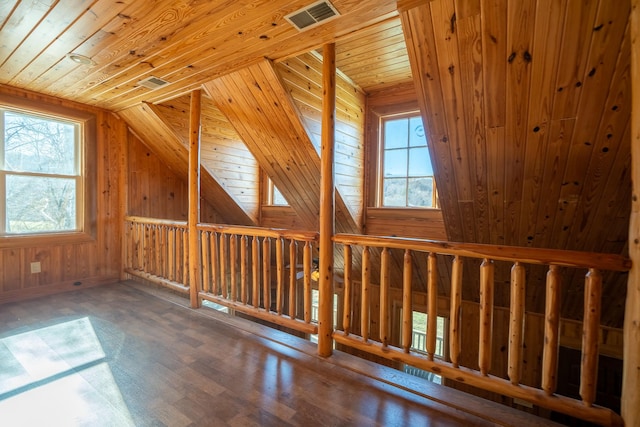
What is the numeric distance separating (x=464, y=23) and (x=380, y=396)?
6.81 ft

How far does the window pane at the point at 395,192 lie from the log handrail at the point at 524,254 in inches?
68.0

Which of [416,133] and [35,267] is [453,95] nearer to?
[416,133]

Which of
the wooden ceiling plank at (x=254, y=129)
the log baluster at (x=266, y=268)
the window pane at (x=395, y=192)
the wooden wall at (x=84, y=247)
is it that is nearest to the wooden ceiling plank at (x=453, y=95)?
the window pane at (x=395, y=192)

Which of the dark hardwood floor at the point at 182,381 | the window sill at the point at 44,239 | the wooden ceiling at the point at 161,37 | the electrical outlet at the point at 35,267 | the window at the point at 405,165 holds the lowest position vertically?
the dark hardwood floor at the point at 182,381

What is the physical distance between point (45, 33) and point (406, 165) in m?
3.31

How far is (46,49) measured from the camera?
2.33 metres

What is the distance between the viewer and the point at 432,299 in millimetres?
1833

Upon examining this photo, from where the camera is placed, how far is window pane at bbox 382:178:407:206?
11.8 ft

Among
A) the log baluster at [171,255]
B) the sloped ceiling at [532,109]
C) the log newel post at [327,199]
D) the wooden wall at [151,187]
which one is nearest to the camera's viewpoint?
the sloped ceiling at [532,109]

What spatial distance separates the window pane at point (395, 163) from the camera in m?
3.60

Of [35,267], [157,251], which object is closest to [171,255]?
[157,251]

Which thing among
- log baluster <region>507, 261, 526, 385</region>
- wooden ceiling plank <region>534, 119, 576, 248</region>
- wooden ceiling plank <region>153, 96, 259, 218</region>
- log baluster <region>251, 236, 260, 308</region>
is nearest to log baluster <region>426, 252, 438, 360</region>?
log baluster <region>507, 261, 526, 385</region>

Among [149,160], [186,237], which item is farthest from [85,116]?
[186,237]

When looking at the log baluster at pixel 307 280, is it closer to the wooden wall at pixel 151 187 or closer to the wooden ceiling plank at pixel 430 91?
the wooden ceiling plank at pixel 430 91
